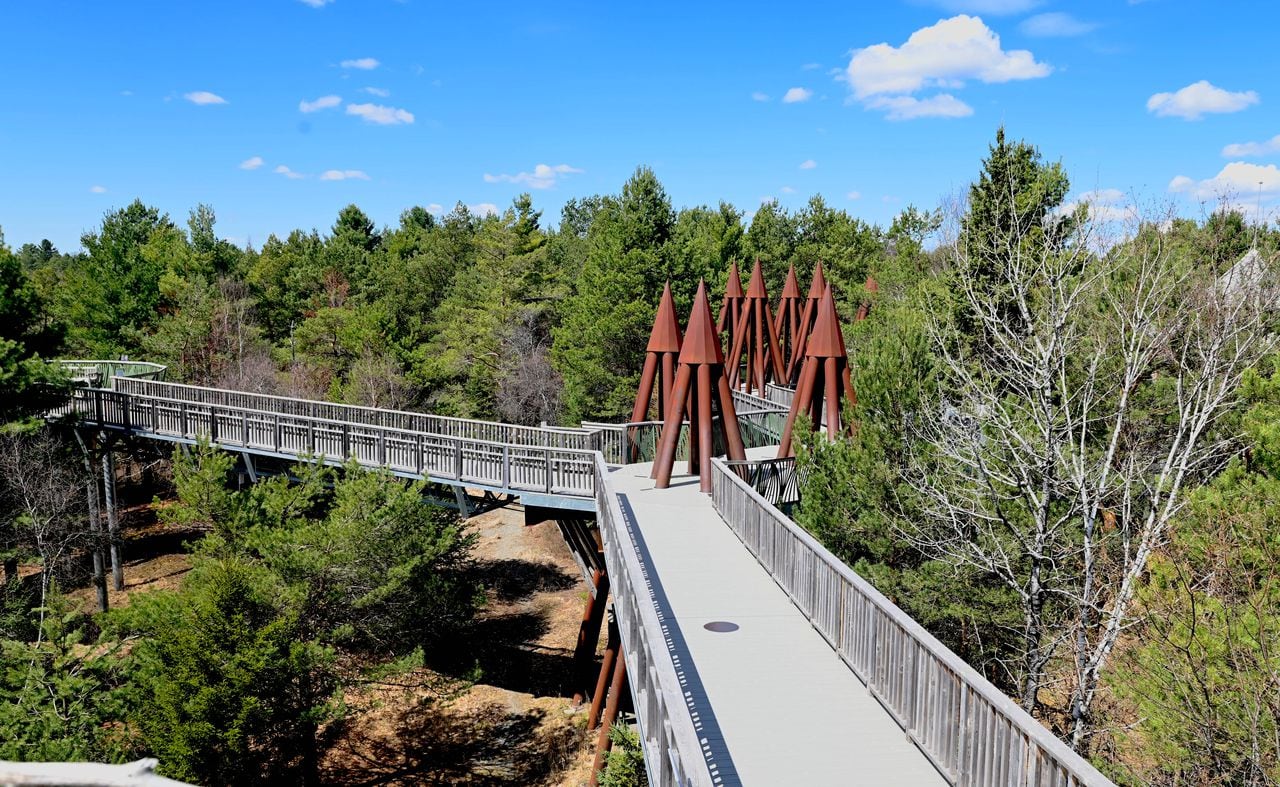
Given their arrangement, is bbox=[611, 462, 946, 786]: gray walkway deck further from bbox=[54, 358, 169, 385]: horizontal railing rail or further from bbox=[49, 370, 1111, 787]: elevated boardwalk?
bbox=[54, 358, 169, 385]: horizontal railing rail

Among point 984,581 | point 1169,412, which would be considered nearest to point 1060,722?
point 984,581


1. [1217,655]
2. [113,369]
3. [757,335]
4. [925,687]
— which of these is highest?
[757,335]

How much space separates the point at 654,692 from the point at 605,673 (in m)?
13.7

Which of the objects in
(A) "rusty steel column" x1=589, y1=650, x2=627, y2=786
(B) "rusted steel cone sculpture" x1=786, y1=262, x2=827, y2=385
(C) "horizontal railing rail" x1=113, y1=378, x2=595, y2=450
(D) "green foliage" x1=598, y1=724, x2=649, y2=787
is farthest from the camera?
(B) "rusted steel cone sculpture" x1=786, y1=262, x2=827, y2=385

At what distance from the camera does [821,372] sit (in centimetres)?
1989

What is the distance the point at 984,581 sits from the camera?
15.3m

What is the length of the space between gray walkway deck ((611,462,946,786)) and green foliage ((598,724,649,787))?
5.19 m

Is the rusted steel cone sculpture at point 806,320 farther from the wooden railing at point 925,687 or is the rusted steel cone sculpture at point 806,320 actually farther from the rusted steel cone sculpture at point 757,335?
the wooden railing at point 925,687

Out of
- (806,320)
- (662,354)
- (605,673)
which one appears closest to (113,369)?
(662,354)

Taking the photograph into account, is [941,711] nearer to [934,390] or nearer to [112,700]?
[934,390]

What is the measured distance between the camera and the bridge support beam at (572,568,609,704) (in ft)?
64.7

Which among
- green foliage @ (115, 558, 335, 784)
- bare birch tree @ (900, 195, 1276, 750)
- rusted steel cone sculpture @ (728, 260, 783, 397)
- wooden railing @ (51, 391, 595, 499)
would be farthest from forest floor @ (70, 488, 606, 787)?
bare birch tree @ (900, 195, 1276, 750)

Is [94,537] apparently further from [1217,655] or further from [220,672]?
[1217,655]

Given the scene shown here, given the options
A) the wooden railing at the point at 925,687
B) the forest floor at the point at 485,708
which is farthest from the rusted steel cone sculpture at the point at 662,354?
the wooden railing at the point at 925,687
